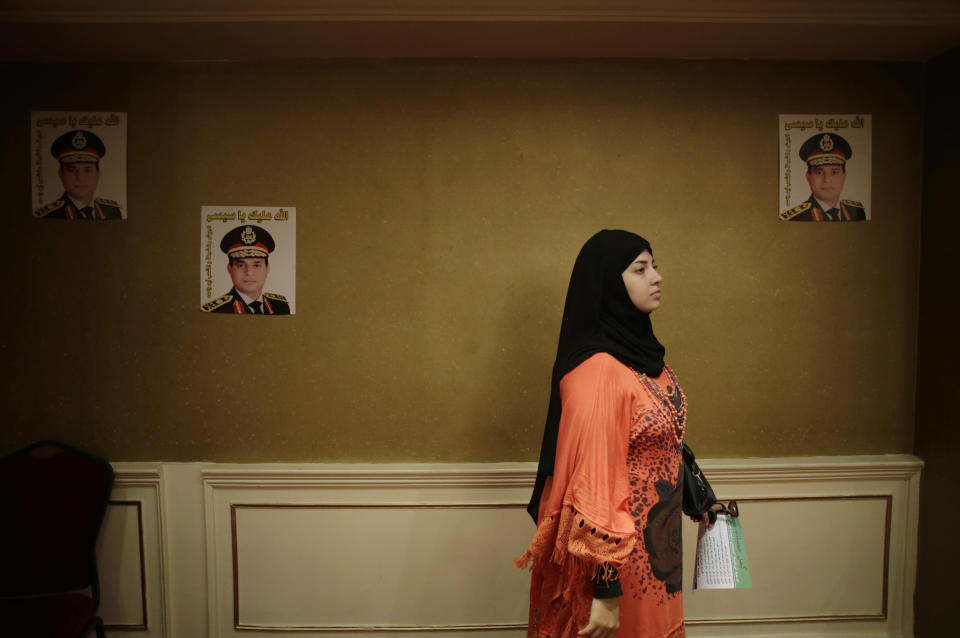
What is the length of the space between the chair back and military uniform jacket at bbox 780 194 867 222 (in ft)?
8.49

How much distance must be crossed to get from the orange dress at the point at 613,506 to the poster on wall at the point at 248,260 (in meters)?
1.11

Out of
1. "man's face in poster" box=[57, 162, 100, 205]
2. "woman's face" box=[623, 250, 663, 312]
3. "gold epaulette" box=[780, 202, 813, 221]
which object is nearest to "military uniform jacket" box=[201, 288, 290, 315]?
"man's face in poster" box=[57, 162, 100, 205]

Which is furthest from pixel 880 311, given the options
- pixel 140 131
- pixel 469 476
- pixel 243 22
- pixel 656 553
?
pixel 140 131

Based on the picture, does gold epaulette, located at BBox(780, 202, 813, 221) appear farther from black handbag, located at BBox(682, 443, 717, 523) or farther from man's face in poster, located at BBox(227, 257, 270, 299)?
man's face in poster, located at BBox(227, 257, 270, 299)

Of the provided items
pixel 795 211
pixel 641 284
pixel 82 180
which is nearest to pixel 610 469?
pixel 641 284

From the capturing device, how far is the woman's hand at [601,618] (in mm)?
1023

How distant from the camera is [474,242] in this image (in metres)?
1.74

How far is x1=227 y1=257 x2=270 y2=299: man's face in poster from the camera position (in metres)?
1.73

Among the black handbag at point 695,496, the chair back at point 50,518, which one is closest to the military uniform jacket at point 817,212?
the black handbag at point 695,496

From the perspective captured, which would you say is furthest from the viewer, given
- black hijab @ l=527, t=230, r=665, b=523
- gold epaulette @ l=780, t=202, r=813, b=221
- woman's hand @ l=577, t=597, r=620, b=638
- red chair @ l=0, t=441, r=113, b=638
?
gold epaulette @ l=780, t=202, r=813, b=221

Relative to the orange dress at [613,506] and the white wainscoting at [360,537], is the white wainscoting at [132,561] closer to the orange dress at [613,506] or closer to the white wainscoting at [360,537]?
the white wainscoting at [360,537]

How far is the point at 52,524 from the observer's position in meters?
1.68

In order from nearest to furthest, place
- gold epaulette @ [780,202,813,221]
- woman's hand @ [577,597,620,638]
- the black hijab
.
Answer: woman's hand @ [577,597,620,638], the black hijab, gold epaulette @ [780,202,813,221]

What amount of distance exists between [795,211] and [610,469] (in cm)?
131
